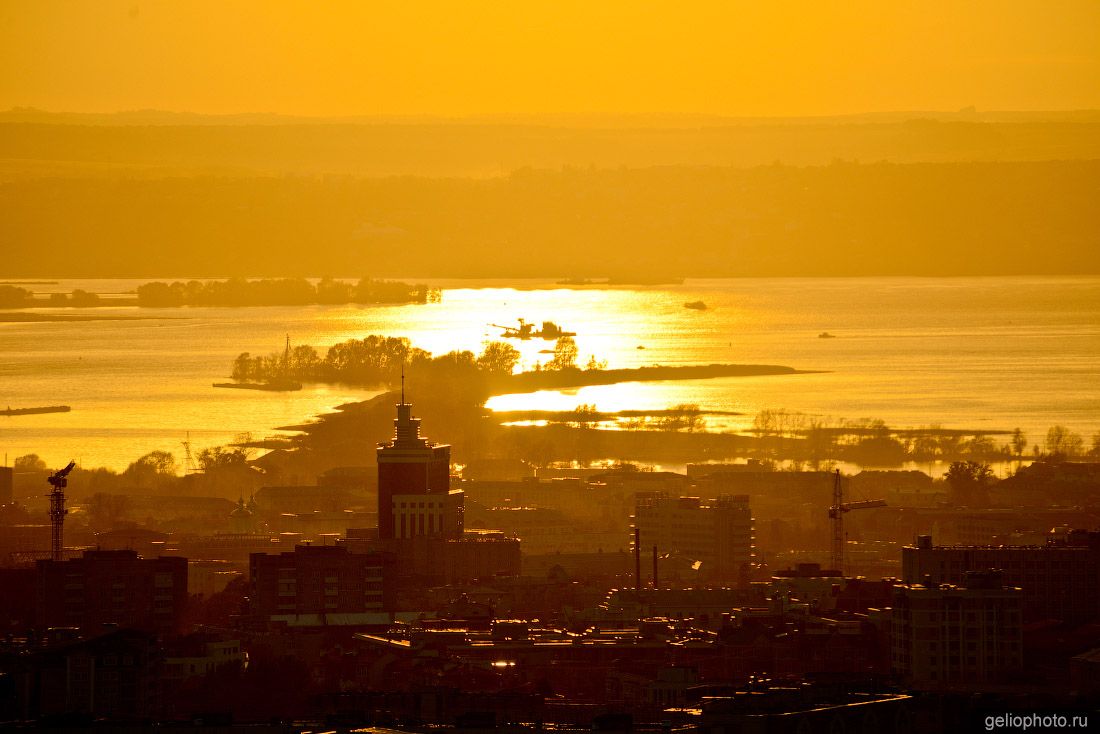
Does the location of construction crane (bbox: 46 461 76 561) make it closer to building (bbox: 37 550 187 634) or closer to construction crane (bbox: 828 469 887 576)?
building (bbox: 37 550 187 634)

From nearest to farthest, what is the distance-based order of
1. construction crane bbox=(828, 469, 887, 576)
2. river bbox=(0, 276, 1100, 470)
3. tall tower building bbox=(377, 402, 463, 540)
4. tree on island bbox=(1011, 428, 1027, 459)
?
construction crane bbox=(828, 469, 887, 576) → tall tower building bbox=(377, 402, 463, 540) → tree on island bbox=(1011, 428, 1027, 459) → river bbox=(0, 276, 1100, 470)

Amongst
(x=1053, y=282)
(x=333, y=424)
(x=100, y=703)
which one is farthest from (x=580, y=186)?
(x=100, y=703)

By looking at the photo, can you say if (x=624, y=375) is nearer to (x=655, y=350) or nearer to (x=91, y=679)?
(x=655, y=350)

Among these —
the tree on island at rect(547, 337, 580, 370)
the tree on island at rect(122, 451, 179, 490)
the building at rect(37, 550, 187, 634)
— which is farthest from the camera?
the tree on island at rect(547, 337, 580, 370)

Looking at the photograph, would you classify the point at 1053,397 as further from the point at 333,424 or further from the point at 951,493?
the point at 951,493

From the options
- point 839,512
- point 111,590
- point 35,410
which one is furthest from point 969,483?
point 35,410

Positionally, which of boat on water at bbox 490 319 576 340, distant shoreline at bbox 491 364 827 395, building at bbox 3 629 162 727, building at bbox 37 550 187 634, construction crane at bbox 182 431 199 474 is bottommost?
building at bbox 3 629 162 727

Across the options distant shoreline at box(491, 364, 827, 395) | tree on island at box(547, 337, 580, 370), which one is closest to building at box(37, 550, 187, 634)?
distant shoreline at box(491, 364, 827, 395)

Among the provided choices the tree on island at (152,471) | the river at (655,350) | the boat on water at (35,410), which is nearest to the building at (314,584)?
the tree on island at (152,471)
